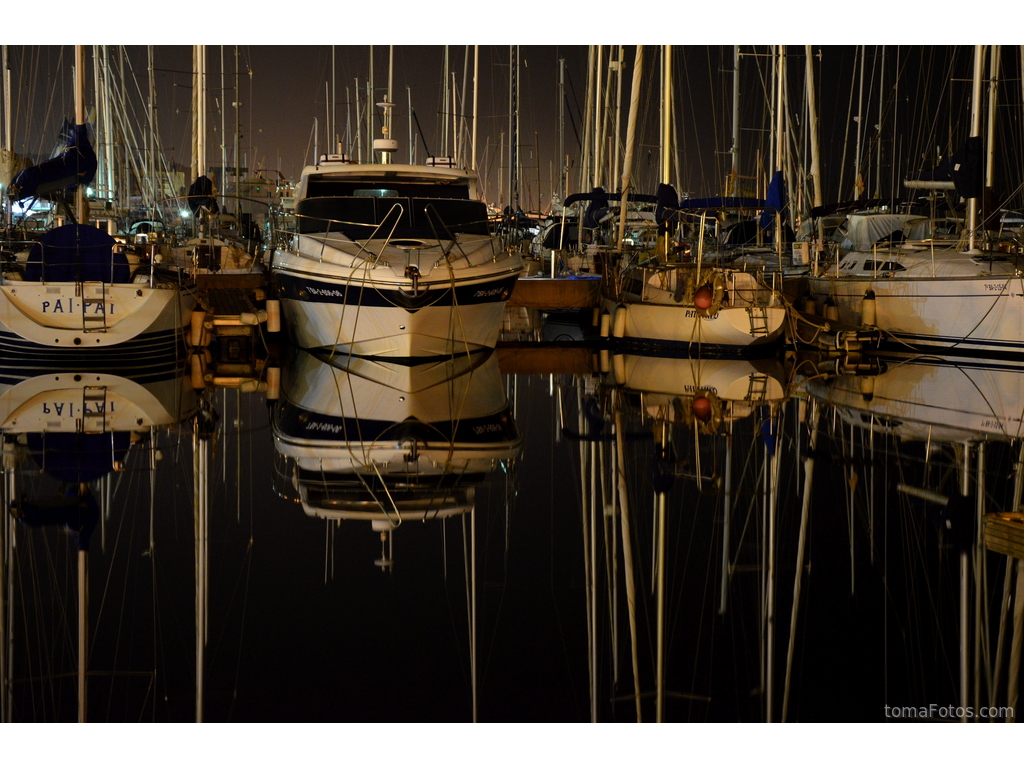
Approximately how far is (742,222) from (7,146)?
15807mm

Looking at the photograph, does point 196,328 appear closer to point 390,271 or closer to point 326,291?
point 326,291

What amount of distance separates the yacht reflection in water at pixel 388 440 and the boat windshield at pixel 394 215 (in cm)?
205

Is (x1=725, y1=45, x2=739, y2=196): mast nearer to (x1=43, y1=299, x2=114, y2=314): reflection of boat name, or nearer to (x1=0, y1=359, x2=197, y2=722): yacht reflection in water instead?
(x1=43, y1=299, x2=114, y2=314): reflection of boat name

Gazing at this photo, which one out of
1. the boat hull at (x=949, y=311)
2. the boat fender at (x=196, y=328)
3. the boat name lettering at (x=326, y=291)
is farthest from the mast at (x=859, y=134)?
the boat fender at (x=196, y=328)

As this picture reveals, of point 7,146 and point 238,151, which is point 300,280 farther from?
point 238,151

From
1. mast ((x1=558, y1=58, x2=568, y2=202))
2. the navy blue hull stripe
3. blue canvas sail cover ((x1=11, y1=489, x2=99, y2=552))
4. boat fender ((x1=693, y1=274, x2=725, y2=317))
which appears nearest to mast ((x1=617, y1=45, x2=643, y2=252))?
boat fender ((x1=693, y1=274, x2=725, y2=317))

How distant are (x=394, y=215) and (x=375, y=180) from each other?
154 centimetres

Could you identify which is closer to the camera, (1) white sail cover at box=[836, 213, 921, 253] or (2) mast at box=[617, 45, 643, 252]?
(2) mast at box=[617, 45, 643, 252]

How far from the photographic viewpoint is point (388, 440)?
8875 mm

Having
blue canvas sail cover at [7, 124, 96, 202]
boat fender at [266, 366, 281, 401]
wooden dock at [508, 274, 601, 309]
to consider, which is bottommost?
boat fender at [266, 366, 281, 401]

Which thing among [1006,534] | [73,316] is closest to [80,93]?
[73,316]

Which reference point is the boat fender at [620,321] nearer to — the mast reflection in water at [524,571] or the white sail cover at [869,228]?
the white sail cover at [869,228]

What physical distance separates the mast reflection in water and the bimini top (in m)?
6.85

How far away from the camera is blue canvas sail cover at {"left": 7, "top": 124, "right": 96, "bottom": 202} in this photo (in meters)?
14.9
